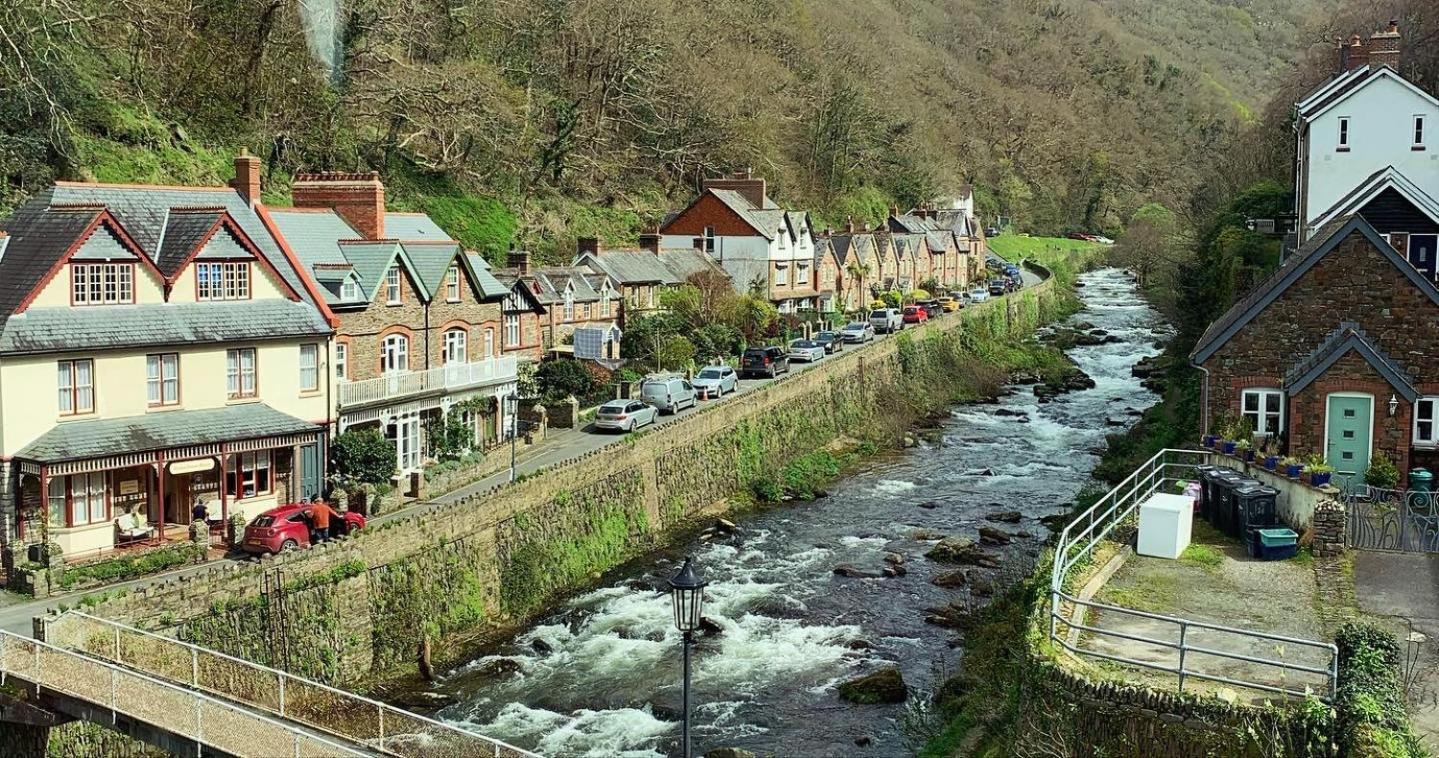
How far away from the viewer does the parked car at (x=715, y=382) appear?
176ft

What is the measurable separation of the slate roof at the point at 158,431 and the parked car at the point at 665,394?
17718 millimetres

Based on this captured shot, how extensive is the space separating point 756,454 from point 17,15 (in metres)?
30.7

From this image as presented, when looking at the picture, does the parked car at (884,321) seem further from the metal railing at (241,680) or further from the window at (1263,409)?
the metal railing at (241,680)

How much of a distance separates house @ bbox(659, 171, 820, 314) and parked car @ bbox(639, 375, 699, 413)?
23311 millimetres

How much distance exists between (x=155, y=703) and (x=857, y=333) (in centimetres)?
5430

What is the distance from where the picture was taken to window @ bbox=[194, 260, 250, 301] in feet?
109

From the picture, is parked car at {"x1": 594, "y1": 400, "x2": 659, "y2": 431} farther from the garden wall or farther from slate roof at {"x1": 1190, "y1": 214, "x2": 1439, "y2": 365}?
slate roof at {"x1": 1190, "y1": 214, "x2": 1439, "y2": 365}

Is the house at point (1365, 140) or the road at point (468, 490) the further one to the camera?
the house at point (1365, 140)

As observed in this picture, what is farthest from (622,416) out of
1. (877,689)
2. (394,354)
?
(877,689)

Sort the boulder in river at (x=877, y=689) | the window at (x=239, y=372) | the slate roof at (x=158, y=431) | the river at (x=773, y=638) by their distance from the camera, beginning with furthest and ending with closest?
the window at (x=239, y=372) → the slate roof at (x=158, y=431) → the boulder in river at (x=877, y=689) → the river at (x=773, y=638)

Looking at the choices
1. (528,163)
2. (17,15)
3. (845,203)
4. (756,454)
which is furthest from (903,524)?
(845,203)

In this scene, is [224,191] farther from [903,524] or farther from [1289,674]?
[1289,674]

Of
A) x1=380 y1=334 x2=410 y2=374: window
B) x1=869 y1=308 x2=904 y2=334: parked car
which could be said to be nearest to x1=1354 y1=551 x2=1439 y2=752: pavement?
x1=380 y1=334 x2=410 y2=374: window

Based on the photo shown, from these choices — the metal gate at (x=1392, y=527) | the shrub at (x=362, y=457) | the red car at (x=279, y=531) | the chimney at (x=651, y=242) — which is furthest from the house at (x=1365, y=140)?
the chimney at (x=651, y=242)
